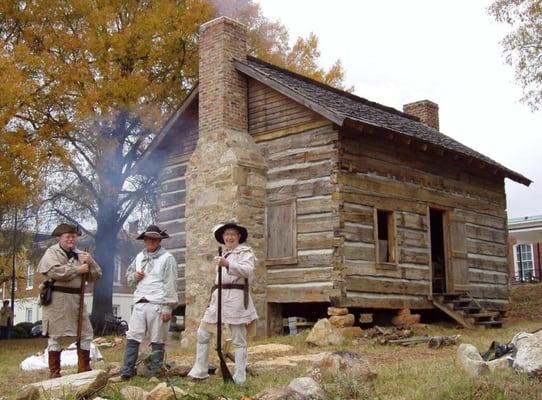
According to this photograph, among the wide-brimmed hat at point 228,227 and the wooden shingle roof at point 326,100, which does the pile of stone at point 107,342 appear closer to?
the wooden shingle roof at point 326,100

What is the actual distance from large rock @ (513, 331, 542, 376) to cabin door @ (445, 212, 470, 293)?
32.4 ft

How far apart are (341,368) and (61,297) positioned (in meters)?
3.55

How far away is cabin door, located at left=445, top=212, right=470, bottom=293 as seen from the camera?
58.0 feet

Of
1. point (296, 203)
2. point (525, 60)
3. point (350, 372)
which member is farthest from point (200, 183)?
point (525, 60)

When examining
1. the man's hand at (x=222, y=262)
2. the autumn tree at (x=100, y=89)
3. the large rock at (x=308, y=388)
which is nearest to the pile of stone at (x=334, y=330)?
the man's hand at (x=222, y=262)

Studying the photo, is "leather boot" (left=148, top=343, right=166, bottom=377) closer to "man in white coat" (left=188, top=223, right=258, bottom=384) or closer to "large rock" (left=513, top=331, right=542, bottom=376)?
"man in white coat" (left=188, top=223, right=258, bottom=384)

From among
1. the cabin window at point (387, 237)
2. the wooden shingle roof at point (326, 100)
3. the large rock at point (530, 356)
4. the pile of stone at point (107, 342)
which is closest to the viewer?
the large rock at point (530, 356)

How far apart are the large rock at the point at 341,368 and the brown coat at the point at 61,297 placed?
121 inches

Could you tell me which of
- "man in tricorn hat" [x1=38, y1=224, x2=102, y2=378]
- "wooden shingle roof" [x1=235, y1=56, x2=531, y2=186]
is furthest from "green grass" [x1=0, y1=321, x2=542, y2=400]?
"wooden shingle roof" [x1=235, y1=56, x2=531, y2=186]

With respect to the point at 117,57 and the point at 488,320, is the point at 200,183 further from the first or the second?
the point at 488,320

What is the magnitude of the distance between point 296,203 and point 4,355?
811 cm

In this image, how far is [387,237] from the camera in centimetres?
1631

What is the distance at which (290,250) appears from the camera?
15359 mm

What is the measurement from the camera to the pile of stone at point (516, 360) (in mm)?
7410
